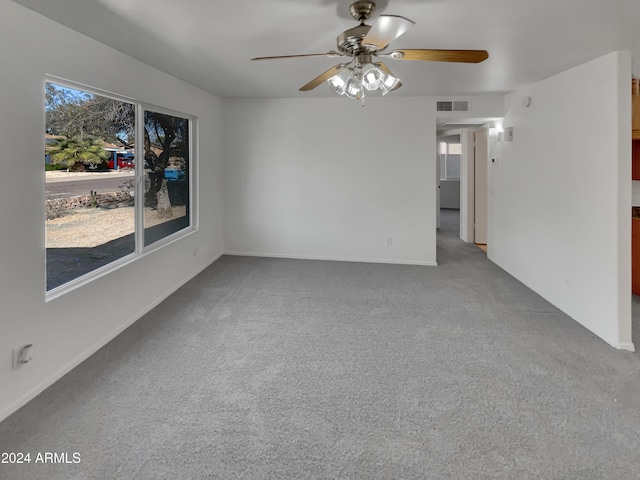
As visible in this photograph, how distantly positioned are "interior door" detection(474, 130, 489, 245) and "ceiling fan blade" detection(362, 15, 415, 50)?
5.46m

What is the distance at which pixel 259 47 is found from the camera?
9.65 ft

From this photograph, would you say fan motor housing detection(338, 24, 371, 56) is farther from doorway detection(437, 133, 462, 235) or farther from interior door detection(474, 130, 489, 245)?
doorway detection(437, 133, 462, 235)

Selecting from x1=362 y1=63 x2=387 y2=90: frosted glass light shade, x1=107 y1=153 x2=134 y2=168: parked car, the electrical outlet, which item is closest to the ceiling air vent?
x1=362 y1=63 x2=387 y2=90: frosted glass light shade

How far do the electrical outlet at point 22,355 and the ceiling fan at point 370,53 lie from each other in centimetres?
219

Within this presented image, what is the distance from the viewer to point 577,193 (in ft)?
11.2

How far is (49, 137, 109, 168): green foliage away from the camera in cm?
257

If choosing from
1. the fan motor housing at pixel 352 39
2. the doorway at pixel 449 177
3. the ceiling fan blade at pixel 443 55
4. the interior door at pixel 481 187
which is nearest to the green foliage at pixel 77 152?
the fan motor housing at pixel 352 39

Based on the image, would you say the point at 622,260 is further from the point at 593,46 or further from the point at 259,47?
the point at 259,47

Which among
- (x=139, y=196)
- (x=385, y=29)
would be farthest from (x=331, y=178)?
(x=385, y=29)

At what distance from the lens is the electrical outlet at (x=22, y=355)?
2.17 m

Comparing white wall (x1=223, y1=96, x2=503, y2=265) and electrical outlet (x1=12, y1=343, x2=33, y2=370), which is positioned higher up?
white wall (x1=223, y1=96, x2=503, y2=265)

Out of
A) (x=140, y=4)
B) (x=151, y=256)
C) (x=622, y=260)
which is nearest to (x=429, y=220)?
(x=622, y=260)

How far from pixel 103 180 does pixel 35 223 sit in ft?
Result: 2.92

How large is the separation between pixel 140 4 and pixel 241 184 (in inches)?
145
